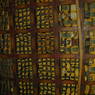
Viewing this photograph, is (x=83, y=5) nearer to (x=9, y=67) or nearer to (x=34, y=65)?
(x=34, y=65)

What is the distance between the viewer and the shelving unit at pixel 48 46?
5.08ft

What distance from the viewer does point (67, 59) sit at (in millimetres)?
1592

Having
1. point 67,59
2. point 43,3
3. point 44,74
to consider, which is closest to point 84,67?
point 67,59

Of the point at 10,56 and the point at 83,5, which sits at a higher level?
the point at 83,5

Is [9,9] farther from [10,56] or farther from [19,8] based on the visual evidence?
[10,56]

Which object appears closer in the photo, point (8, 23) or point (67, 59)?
point (67, 59)

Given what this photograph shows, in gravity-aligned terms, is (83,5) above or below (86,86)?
above

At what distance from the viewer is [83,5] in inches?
60.7

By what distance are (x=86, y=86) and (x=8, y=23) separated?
85 centimetres

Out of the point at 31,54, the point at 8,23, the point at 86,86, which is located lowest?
the point at 86,86

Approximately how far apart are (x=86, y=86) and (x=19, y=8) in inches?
33.6

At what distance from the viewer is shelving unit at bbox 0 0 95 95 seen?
5.08 feet

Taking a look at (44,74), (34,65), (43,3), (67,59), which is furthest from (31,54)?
(43,3)

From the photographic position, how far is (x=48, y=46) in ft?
5.32
